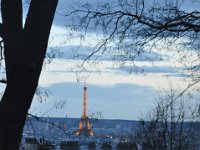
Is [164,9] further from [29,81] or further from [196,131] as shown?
[196,131]

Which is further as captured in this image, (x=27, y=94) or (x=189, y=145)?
(x=189, y=145)

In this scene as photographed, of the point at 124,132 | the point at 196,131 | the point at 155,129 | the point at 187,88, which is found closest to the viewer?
the point at 187,88

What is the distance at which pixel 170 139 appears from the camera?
22047 millimetres

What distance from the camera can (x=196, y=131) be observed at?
26.7 metres

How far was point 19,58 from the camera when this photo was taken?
4.36 metres

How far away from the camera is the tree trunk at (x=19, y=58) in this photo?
4332 mm

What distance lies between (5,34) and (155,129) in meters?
20.6

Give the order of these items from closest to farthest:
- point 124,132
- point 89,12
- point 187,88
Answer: point 89,12
point 187,88
point 124,132

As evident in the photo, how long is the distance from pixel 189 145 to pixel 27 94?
69.8 ft

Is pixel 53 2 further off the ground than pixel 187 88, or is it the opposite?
pixel 53 2

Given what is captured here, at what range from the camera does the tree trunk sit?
14.2ft

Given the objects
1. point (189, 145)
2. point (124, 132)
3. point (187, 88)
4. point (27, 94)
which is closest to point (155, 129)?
point (189, 145)

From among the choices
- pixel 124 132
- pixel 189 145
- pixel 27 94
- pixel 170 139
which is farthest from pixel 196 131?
pixel 27 94

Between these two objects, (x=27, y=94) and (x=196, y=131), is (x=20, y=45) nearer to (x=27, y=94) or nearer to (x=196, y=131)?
(x=27, y=94)
